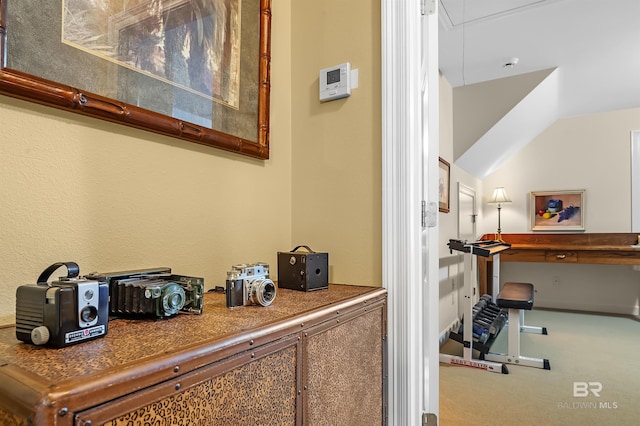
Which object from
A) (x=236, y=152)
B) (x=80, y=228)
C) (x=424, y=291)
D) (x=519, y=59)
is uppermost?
(x=519, y=59)

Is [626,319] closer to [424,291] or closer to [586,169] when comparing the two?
[586,169]

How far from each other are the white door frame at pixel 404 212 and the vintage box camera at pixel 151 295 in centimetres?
71

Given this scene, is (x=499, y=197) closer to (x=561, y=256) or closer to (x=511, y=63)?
(x=561, y=256)

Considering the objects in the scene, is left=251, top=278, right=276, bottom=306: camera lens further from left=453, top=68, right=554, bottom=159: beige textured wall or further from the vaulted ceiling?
left=453, top=68, right=554, bottom=159: beige textured wall

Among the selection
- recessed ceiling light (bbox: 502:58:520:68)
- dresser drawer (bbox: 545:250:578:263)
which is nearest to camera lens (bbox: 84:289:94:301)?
recessed ceiling light (bbox: 502:58:520:68)

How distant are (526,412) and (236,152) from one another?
217 centimetres

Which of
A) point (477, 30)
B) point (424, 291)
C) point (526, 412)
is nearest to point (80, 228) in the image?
point (424, 291)

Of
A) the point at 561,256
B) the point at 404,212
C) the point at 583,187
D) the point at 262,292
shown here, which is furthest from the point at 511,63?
the point at 262,292

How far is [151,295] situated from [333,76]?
1.06 m

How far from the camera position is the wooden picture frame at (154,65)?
0.81 m

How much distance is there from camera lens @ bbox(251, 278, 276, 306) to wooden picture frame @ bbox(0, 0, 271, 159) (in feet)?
1.74

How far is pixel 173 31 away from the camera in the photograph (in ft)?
3.62

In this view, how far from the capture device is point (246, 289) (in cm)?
93

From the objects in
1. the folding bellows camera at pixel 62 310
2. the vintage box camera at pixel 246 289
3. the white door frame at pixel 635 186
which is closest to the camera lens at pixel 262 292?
the vintage box camera at pixel 246 289
